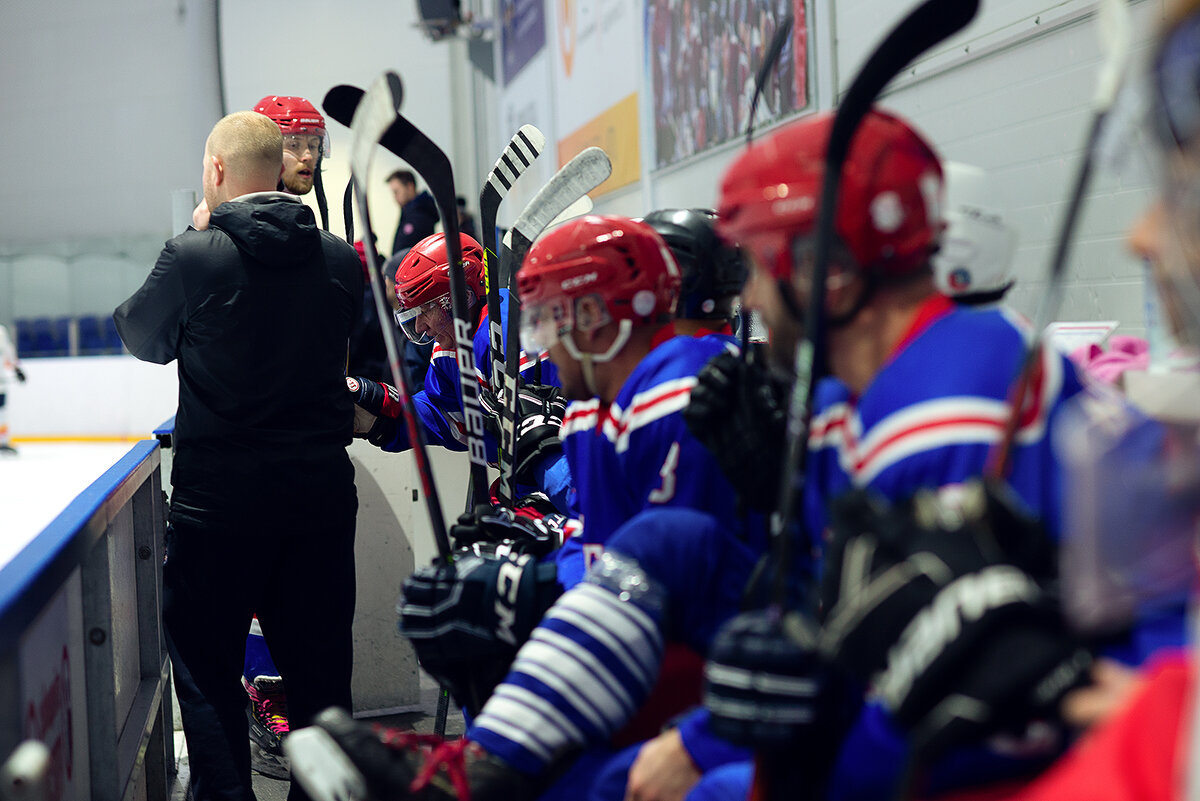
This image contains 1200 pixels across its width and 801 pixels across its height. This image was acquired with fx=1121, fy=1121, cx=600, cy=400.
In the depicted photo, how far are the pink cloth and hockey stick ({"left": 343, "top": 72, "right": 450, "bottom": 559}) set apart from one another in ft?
2.86

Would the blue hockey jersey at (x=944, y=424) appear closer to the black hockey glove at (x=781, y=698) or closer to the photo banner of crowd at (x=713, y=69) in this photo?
the black hockey glove at (x=781, y=698)

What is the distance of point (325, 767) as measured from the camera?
1.10m

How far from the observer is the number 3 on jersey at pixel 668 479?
1.45m

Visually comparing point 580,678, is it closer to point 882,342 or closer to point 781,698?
point 781,698

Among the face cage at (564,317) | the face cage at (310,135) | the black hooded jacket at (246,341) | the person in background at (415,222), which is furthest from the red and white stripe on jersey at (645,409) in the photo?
the person in background at (415,222)

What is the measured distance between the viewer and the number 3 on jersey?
145cm

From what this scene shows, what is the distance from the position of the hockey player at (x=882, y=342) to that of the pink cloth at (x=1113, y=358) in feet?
2.00

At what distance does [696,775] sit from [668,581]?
0.65 feet

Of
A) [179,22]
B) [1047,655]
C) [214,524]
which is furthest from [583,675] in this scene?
[179,22]

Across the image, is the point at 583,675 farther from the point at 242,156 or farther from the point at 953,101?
the point at 953,101

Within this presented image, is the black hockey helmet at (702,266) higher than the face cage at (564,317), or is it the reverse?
the black hockey helmet at (702,266)

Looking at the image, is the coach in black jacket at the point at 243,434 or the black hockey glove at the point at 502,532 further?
the coach in black jacket at the point at 243,434

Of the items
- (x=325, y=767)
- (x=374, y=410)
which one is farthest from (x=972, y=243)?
(x=374, y=410)

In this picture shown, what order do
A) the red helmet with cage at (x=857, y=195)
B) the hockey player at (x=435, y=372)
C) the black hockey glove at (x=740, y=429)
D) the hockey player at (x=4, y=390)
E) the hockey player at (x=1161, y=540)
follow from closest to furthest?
the hockey player at (x=1161, y=540), the red helmet with cage at (x=857, y=195), the black hockey glove at (x=740, y=429), the hockey player at (x=435, y=372), the hockey player at (x=4, y=390)
